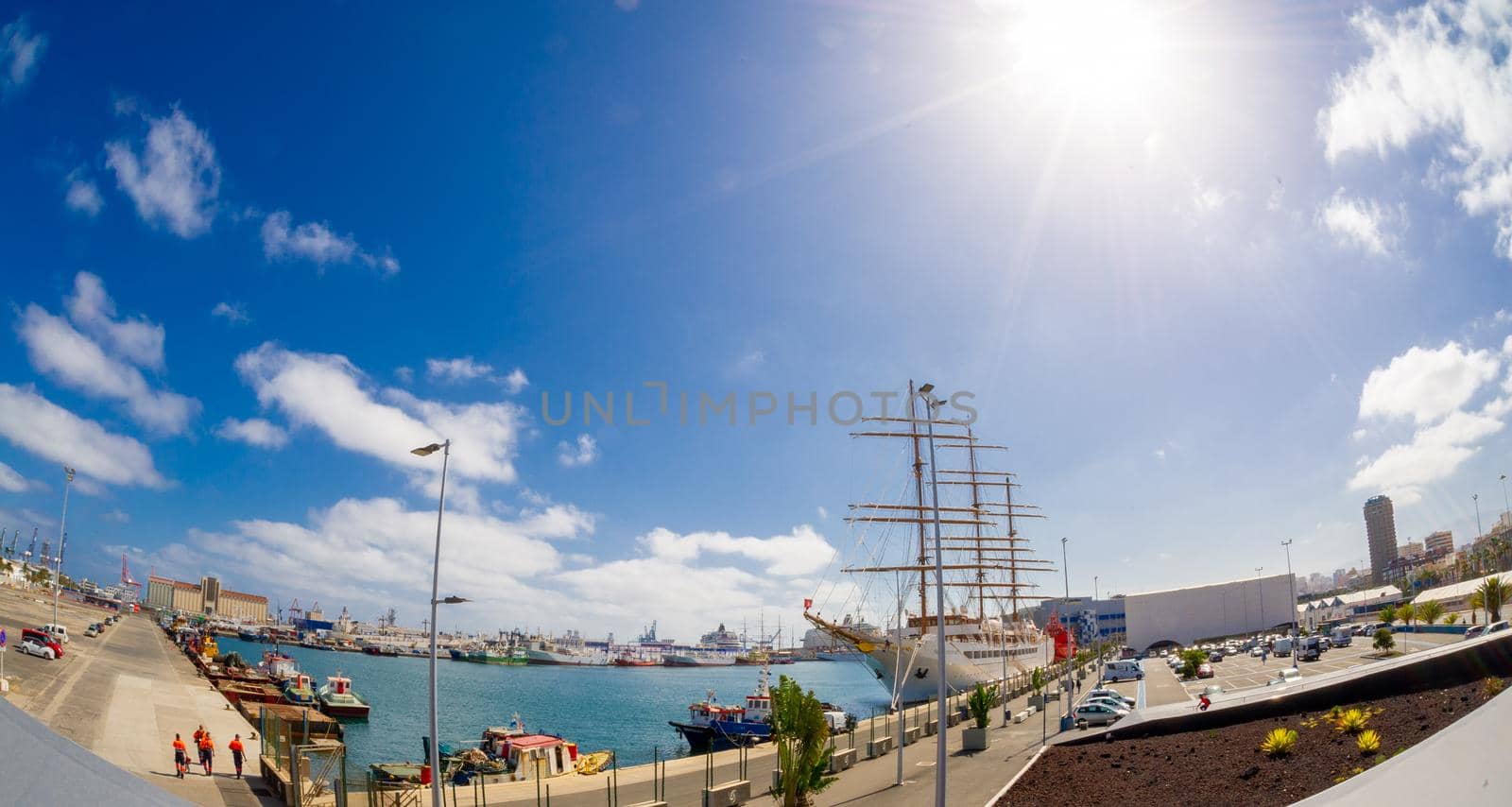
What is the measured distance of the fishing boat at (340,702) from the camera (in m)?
57.6

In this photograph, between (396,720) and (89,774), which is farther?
(396,720)

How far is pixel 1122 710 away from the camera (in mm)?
28406

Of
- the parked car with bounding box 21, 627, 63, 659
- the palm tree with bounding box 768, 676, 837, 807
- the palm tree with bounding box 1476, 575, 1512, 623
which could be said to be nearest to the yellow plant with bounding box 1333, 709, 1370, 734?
the palm tree with bounding box 768, 676, 837, 807

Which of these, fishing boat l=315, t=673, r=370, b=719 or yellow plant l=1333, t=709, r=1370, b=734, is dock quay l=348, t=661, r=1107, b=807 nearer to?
yellow plant l=1333, t=709, r=1370, b=734

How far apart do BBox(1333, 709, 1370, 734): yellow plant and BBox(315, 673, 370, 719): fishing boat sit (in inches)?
2637

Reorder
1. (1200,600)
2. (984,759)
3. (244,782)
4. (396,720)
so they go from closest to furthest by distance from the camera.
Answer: (244,782), (984,759), (396,720), (1200,600)

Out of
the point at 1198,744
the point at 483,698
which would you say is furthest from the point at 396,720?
the point at 1198,744

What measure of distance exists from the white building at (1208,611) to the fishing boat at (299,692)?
390 feet

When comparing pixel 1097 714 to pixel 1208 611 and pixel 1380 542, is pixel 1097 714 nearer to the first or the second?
pixel 1208 611

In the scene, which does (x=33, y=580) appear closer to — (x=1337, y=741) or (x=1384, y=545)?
(x=1337, y=741)

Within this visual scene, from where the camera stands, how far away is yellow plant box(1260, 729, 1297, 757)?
483 inches

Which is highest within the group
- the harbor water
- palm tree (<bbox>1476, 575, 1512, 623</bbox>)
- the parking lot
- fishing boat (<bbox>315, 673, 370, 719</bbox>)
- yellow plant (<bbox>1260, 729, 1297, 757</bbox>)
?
palm tree (<bbox>1476, 575, 1512, 623</bbox>)

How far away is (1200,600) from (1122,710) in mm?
103272

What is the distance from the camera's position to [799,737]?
17.0 meters
